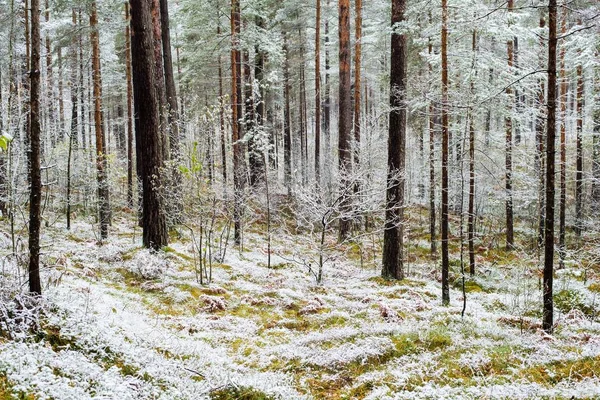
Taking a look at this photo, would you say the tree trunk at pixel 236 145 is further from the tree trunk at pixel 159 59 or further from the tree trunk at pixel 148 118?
the tree trunk at pixel 148 118

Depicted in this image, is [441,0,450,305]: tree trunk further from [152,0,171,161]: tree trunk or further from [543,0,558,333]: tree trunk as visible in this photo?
[152,0,171,161]: tree trunk

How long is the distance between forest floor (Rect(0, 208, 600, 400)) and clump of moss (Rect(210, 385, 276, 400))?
0.01 metres

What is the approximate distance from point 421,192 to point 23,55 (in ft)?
80.9

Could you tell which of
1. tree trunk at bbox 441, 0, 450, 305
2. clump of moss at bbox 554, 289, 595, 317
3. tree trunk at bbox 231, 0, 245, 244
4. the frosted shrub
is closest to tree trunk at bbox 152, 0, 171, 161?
tree trunk at bbox 231, 0, 245, 244

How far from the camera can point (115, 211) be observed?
63.3ft

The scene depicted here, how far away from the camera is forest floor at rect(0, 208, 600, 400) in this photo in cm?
429

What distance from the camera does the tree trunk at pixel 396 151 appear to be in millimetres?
9891

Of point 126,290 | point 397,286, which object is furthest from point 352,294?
point 126,290

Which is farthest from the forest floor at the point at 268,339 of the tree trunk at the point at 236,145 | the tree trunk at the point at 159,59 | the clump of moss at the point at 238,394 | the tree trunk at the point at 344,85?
the tree trunk at the point at 344,85

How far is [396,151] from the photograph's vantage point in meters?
10.5

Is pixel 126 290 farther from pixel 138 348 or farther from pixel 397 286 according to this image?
pixel 397 286

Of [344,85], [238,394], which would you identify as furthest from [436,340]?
[344,85]

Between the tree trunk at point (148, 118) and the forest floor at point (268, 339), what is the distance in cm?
77

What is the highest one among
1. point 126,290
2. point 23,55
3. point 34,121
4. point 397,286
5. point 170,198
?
point 23,55
